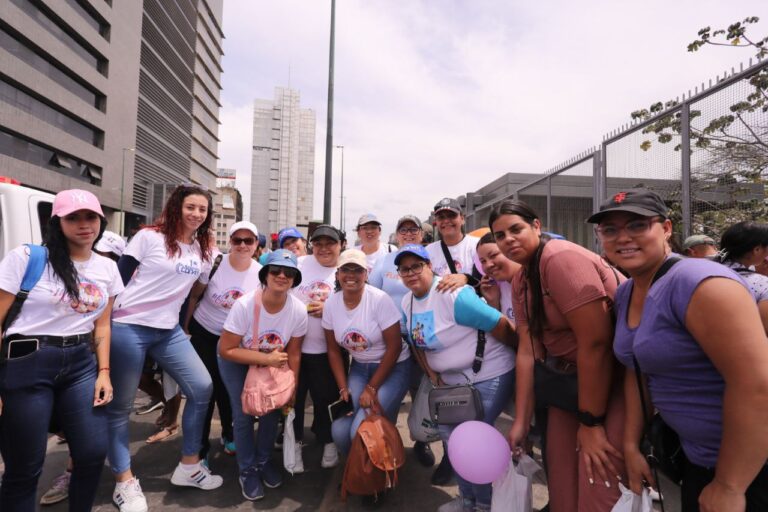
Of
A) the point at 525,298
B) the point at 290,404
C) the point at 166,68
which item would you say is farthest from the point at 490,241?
the point at 166,68

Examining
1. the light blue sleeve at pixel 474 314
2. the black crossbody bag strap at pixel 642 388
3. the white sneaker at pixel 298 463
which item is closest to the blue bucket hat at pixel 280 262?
the light blue sleeve at pixel 474 314

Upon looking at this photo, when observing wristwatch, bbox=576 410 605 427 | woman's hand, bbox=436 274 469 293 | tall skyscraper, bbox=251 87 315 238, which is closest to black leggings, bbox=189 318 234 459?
woman's hand, bbox=436 274 469 293

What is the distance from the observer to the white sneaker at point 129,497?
A: 2752 mm

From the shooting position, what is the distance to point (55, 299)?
221 cm

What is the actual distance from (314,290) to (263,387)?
100 cm

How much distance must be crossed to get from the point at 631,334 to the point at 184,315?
133 inches

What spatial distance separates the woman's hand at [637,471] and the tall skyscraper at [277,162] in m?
81.4

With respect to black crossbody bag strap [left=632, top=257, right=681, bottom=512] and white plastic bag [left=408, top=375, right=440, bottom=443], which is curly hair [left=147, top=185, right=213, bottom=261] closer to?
white plastic bag [left=408, top=375, right=440, bottom=443]

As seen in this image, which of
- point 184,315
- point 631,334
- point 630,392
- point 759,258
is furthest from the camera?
point 184,315

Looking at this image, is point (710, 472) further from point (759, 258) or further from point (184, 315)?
point (184, 315)

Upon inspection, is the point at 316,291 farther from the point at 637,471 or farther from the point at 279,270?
the point at 637,471

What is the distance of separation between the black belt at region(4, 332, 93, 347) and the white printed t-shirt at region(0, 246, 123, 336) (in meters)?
0.02

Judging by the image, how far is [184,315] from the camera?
138 inches

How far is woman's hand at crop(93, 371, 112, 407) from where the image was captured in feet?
7.97
